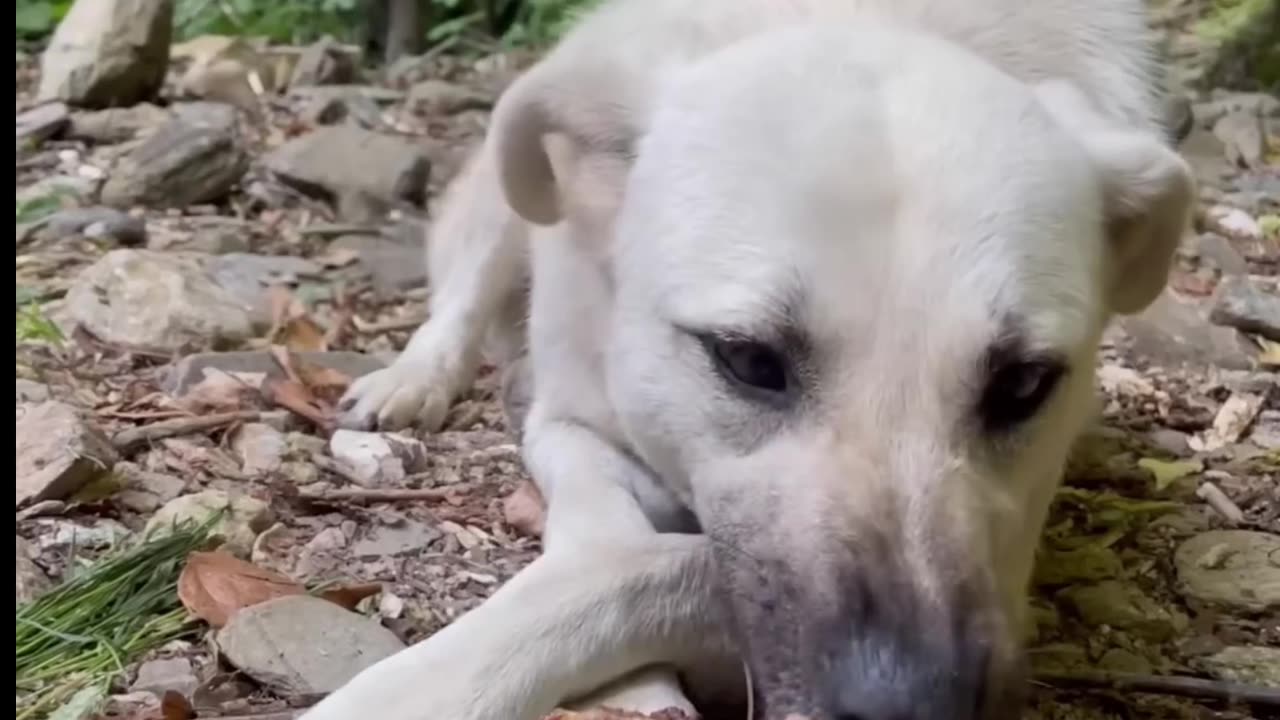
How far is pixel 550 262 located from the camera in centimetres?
273

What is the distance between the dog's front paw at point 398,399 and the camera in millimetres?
3199

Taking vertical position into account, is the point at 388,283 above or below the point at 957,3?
below

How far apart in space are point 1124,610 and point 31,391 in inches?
77.9

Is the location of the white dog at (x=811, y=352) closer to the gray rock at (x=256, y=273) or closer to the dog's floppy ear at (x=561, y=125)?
the dog's floppy ear at (x=561, y=125)

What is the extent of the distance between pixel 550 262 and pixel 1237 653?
1.22 metres

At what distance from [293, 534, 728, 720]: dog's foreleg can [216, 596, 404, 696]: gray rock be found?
0.53ft

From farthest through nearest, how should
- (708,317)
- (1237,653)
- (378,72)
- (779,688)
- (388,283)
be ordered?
(378,72)
(388,283)
(1237,653)
(708,317)
(779,688)

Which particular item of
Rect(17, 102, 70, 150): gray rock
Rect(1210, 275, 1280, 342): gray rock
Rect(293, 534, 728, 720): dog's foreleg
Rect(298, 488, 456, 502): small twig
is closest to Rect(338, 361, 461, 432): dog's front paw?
Rect(298, 488, 456, 502): small twig

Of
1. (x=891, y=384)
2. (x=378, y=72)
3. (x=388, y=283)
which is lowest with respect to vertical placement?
(x=378, y=72)

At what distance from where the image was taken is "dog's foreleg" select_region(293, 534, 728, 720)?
6.15 ft

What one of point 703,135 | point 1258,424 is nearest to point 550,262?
point 703,135

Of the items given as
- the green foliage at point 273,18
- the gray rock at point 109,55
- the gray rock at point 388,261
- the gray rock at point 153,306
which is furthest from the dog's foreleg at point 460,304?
the green foliage at point 273,18

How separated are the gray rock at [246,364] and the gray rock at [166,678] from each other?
111cm

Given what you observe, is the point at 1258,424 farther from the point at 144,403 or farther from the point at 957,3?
the point at 144,403
